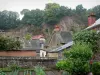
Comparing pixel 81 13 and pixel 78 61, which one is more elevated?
pixel 81 13

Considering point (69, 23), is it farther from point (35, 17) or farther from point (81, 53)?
point (81, 53)

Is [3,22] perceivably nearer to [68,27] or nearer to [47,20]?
[47,20]

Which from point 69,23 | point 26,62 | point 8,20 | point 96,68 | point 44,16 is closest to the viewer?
point 96,68

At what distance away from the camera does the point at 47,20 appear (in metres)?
87.7

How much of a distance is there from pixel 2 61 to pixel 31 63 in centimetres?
331

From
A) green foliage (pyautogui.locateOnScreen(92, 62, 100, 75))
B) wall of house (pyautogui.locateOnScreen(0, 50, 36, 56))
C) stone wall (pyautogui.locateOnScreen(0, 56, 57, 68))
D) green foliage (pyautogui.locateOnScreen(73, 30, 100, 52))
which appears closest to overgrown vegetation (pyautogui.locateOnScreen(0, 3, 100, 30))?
wall of house (pyautogui.locateOnScreen(0, 50, 36, 56))

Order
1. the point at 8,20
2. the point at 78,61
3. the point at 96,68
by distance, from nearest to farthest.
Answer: the point at 78,61 < the point at 96,68 < the point at 8,20

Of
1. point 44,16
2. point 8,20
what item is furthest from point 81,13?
point 8,20

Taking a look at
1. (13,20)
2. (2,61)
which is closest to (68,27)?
(13,20)

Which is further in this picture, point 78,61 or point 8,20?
point 8,20

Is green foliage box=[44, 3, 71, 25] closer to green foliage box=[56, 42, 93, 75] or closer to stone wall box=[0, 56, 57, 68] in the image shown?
stone wall box=[0, 56, 57, 68]

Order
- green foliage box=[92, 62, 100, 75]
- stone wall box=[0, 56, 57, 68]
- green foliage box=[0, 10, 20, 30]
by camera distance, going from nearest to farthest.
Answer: green foliage box=[92, 62, 100, 75] < stone wall box=[0, 56, 57, 68] < green foliage box=[0, 10, 20, 30]

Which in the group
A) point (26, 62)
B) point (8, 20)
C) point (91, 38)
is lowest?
point (26, 62)

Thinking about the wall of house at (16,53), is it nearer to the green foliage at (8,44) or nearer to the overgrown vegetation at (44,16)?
the green foliage at (8,44)
